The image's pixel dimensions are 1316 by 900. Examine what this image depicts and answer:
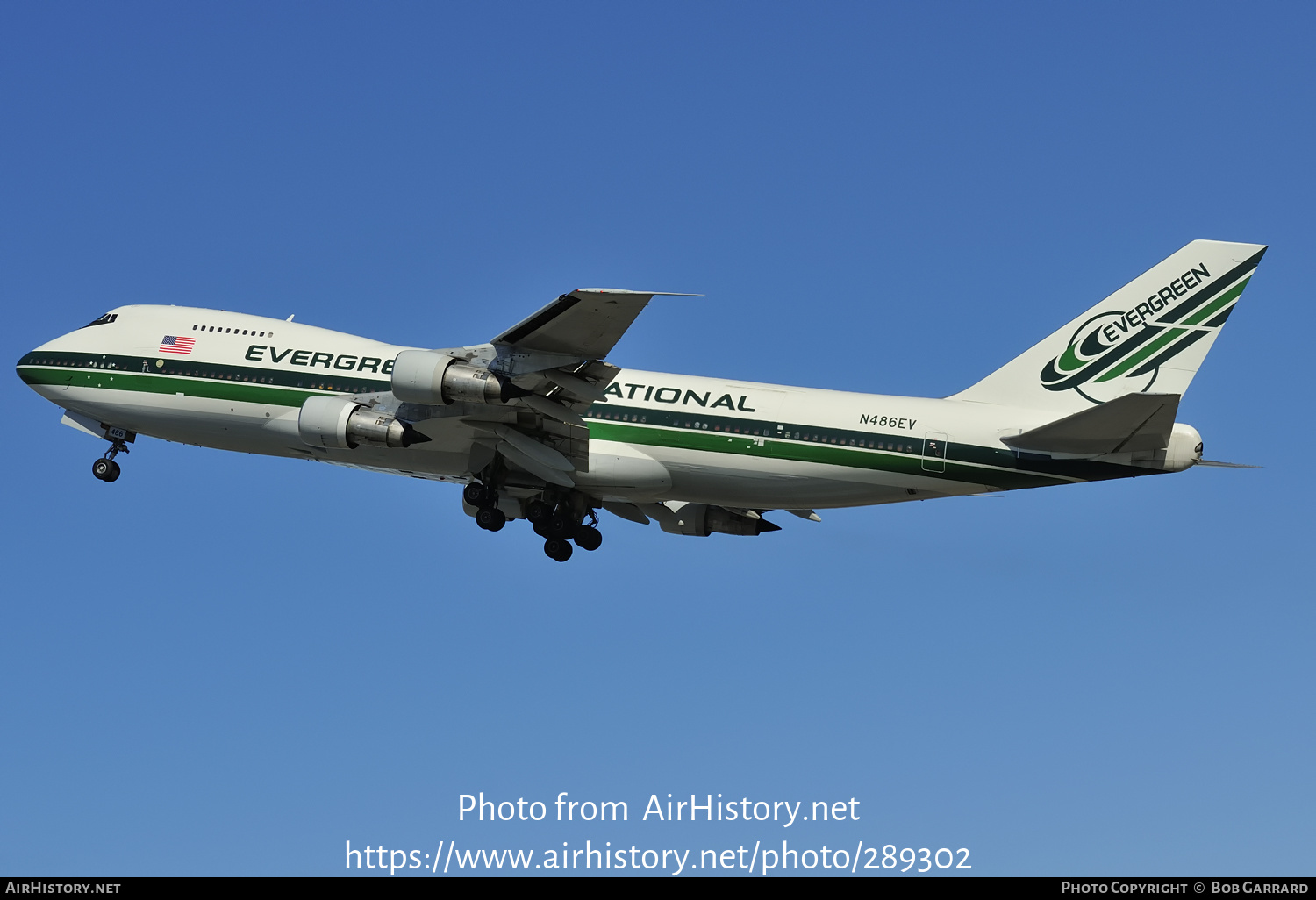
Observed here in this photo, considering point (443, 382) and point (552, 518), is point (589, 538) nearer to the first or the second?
point (552, 518)

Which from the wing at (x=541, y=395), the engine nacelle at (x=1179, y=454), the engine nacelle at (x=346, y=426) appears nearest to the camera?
the wing at (x=541, y=395)

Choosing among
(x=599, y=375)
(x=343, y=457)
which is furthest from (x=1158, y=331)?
(x=343, y=457)

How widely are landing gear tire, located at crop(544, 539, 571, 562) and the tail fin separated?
1164cm

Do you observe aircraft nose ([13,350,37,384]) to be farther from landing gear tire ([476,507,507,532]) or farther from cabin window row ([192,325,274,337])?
landing gear tire ([476,507,507,532])

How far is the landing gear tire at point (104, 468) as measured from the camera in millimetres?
41188

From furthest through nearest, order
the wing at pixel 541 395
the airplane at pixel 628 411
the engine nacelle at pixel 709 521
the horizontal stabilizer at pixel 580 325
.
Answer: the engine nacelle at pixel 709 521
the airplane at pixel 628 411
the wing at pixel 541 395
the horizontal stabilizer at pixel 580 325

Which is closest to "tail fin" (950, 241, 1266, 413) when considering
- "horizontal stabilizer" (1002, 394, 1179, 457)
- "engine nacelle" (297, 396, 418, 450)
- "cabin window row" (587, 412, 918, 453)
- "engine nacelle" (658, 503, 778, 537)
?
"horizontal stabilizer" (1002, 394, 1179, 457)

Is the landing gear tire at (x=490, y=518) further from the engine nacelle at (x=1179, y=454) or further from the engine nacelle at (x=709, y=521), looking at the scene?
the engine nacelle at (x=1179, y=454)

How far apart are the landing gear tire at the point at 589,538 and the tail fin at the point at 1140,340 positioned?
1075 centimetres

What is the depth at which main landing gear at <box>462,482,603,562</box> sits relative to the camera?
37906 mm

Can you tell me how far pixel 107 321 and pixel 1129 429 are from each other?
28016mm

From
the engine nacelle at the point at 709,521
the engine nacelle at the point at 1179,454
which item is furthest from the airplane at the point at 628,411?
the engine nacelle at the point at 709,521

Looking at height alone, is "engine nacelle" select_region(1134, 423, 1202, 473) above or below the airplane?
below

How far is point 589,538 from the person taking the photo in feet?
128
